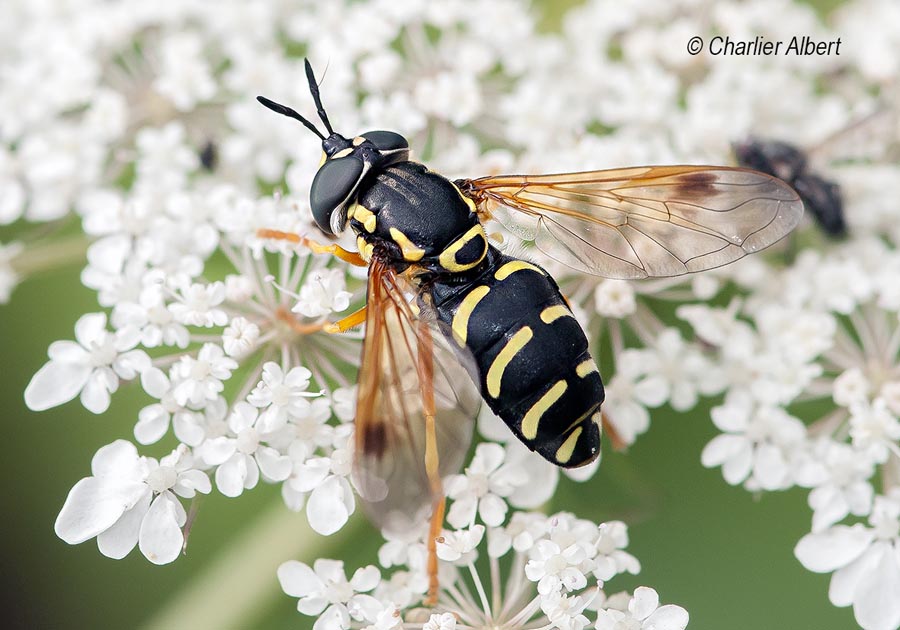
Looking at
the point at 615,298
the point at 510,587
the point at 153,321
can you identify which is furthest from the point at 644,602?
the point at 153,321

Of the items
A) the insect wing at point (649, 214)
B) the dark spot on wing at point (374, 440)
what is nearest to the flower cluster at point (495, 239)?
the insect wing at point (649, 214)

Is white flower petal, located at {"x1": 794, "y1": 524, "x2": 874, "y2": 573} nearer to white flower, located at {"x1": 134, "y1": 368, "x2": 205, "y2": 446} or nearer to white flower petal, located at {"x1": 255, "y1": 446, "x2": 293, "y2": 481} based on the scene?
white flower petal, located at {"x1": 255, "y1": 446, "x2": 293, "y2": 481}

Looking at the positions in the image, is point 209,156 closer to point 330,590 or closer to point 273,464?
point 273,464

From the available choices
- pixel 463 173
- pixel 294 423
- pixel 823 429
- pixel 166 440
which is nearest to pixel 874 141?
pixel 823 429

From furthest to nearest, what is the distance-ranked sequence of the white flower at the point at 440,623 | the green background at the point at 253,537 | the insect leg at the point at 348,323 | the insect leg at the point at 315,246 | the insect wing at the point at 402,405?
1. the green background at the point at 253,537
2. the insect leg at the point at 315,246
3. the insect leg at the point at 348,323
4. the white flower at the point at 440,623
5. the insect wing at the point at 402,405

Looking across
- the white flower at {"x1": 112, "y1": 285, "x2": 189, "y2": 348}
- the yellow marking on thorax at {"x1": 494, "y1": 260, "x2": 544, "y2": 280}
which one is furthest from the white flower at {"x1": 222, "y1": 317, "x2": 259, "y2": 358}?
the yellow marking on thorax at {"x1": 494, "y1": 260, "x2": 544, "y2": 280}

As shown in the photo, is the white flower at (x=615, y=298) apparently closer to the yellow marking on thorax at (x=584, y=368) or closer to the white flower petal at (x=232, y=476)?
the yellow marking on thorax at (x=584, y=368)

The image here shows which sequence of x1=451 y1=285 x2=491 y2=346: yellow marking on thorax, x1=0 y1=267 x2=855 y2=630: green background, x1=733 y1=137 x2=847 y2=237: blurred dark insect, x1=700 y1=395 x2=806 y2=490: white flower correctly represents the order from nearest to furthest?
x1=451 y1=285 x2=491 y2=346: yellow marking on thorax → x1=700 y1=395 x2=806 y2=490: white flower → x1=0 y1=267 x2=855 y2=630: green background → x1=733 y1=137 x2=847 y2=237: blurred dark insect
